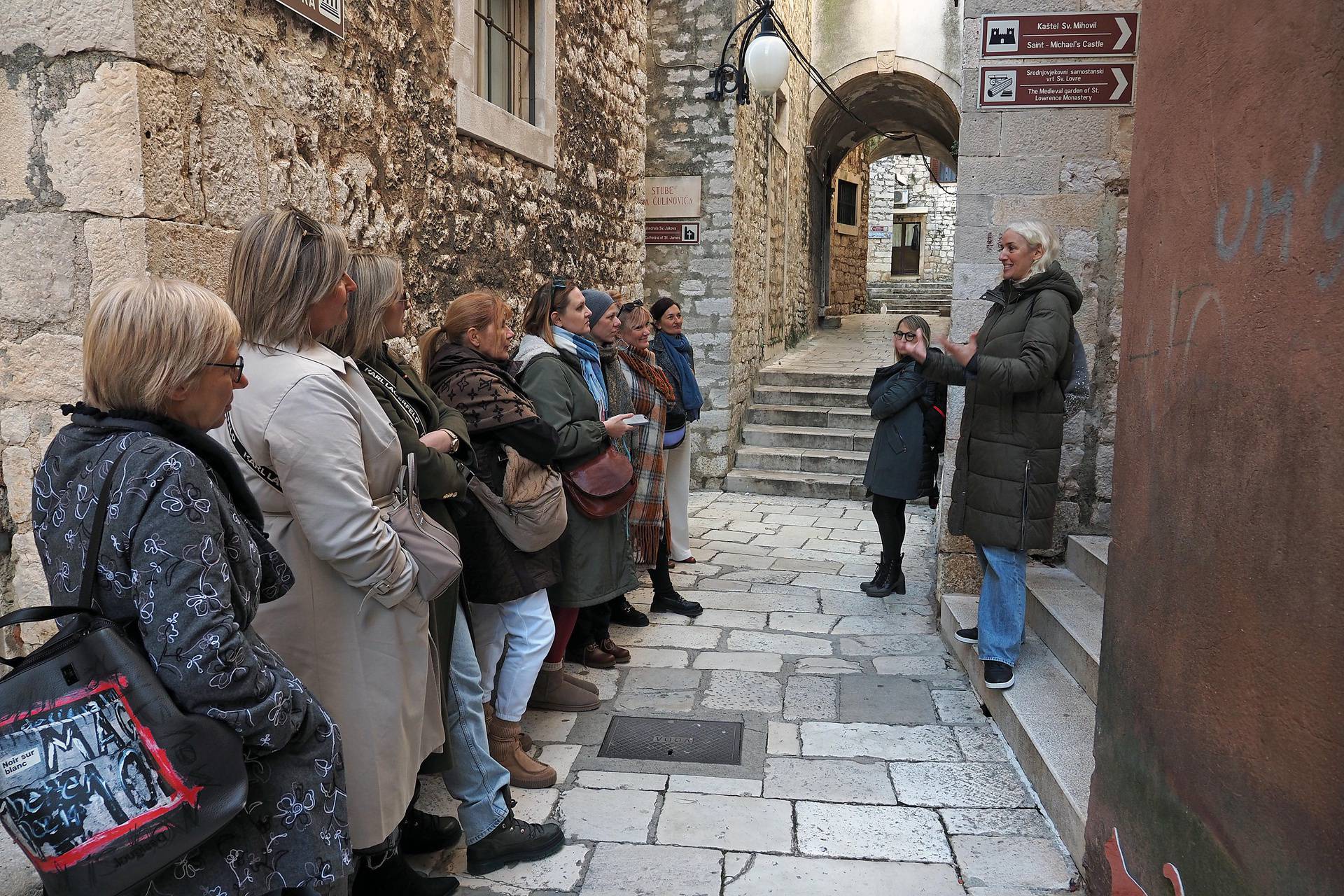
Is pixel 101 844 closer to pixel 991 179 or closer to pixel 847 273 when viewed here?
pixel 991 179

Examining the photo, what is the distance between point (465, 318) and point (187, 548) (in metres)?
1.79

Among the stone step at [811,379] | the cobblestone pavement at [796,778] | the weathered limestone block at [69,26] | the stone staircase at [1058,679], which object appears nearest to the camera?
the weathered limestone block at [69,26]

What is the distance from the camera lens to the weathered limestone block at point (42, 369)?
2.59 m

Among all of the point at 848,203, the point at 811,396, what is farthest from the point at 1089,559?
the point at 848,203

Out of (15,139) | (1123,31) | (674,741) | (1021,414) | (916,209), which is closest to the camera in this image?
(15,139)

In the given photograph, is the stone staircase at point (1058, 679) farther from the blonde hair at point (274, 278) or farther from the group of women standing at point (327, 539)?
the blonde hair at point (274, 278)

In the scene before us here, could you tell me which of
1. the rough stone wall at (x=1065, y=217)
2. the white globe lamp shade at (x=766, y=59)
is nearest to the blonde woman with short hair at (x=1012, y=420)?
the rough stone wall at (x=1065, y=217)

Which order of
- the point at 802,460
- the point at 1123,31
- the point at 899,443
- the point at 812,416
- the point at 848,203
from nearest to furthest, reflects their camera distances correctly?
the point at 1123,31
the point at 899,443
the point at 802,460
the point at 812,416
the point at 848,203

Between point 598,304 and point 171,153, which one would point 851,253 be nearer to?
point 598,304

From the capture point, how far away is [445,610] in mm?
2629

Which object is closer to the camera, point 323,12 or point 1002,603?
point 323,12

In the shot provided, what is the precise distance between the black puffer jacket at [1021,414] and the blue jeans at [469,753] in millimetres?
1943

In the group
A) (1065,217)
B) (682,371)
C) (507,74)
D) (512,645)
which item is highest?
(507,74)

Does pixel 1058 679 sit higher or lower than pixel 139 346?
lower
